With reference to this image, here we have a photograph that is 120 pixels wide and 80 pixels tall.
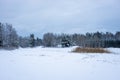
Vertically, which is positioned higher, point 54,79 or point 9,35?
point 9,35

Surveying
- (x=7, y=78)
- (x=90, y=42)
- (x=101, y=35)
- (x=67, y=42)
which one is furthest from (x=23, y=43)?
(x=7, y=78)

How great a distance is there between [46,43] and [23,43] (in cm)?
1301

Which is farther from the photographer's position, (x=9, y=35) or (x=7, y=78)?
(x=9, y=35)

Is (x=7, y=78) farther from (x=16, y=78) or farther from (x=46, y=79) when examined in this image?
(x=46, y=79)

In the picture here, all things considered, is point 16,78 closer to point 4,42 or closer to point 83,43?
point 4,42

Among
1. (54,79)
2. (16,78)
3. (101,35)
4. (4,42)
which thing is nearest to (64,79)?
(54,79)

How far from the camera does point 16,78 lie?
8.02 m

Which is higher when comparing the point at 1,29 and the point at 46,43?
the point at 1,29

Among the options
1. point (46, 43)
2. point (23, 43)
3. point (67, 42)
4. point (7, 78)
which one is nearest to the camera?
point (7, 78)

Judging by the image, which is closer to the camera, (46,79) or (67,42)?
(46,79)

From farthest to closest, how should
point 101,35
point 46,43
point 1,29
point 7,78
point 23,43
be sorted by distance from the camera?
1. point 101,35
2. point 46,43
3. point 23,43
4. point 1,29
5. point 7,78

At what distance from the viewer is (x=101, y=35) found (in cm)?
10700

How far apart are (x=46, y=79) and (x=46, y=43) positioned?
81.8m

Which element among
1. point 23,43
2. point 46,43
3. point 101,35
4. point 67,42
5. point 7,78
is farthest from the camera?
point 101,35
